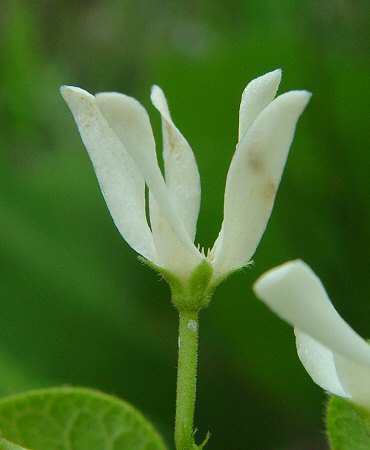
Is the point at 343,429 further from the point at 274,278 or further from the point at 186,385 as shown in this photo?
the point at 274,278

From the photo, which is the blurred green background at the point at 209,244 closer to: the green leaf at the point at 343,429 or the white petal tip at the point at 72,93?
the green leaf at the point at 343,429

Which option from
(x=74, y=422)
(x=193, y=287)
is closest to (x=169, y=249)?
(x=193, y=287)

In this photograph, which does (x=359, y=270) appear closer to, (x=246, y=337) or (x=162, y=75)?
(x=246, y=337)

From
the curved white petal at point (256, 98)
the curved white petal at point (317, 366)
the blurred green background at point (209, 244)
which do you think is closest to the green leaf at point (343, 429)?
the curved white petal at point (317, 366)

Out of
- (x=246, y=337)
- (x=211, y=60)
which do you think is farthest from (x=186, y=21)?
(x=246, y=337)

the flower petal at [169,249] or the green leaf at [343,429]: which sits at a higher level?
the flower petal at [169,249]

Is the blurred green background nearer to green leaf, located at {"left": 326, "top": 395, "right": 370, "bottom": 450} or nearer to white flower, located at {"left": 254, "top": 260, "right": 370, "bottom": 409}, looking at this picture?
green leaf, located at {"left": 326, "top": 395, "right": 370, "bottom": 450}

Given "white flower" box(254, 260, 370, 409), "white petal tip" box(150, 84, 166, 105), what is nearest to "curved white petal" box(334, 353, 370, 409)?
"white flower" box(254, 260, 370, 409)

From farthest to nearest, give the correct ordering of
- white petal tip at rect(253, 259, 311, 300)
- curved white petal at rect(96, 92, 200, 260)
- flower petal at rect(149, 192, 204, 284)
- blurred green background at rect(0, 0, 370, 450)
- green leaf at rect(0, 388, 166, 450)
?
1. blurred green background at rect(0, 0, 370, 450)
2. green leaf at rect(0, 388, 166, 450)
3. flower petal at rect(149, 192, 204, 284)
4. curved white petal at rect(96, 92, 200, 260)
5. white petal tip at rect(253, 259, 311, 300)
